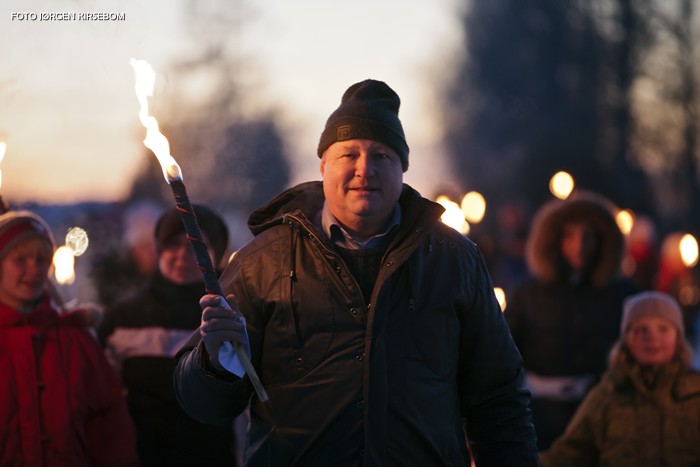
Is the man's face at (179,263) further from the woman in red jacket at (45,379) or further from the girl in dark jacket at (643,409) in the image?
A: the girl in dark jacket at (643,409)

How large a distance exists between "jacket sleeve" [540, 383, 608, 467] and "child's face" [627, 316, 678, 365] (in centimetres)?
28

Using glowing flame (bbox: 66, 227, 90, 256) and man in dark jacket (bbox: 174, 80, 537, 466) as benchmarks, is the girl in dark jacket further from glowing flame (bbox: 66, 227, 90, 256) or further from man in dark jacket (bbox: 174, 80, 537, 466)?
glowing flame (bbox: 66, 227, 90, 256)

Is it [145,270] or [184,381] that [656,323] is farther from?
[145,270]

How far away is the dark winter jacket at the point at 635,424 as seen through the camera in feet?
20.1

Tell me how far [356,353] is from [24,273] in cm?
217

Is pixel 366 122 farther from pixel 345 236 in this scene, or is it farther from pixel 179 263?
pixel 179 263

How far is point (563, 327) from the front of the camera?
7.68 m

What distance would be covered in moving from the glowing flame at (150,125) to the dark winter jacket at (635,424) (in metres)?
2.99

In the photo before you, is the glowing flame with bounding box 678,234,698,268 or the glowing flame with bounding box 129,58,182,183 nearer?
the glowing flame with bounding box 129,58,182,183

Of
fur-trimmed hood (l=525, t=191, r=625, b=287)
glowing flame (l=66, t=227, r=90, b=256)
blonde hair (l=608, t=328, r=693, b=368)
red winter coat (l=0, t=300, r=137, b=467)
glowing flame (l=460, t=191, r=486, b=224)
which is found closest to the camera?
red winter coat (l=0, t=300, r=137, b=467)

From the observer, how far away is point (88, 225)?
40.3 ft

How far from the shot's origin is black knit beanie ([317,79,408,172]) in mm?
4504

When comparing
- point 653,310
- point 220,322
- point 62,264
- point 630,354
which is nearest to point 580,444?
point 630,354

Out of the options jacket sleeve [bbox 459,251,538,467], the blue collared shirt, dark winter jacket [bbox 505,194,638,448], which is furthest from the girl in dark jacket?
the blue collared shirt
